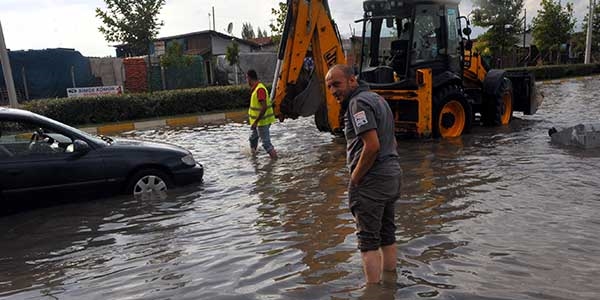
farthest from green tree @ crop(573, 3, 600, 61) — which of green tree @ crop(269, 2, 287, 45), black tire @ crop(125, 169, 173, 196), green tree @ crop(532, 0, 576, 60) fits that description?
black tire @ crop(125, 169, 173, 196)

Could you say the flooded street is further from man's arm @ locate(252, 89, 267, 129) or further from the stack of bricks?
the stack of bricks

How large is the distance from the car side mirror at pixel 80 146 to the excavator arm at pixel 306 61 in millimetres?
4190

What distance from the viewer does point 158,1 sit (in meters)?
23.3

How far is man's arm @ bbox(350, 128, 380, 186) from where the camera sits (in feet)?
12.0

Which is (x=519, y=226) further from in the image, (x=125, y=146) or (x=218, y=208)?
(x=125, y=146)

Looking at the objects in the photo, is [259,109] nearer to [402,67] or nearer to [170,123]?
[402,67]

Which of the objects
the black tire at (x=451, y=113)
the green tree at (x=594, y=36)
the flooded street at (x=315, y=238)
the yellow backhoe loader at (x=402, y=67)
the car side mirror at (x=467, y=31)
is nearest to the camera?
the flooded street at (x=315, y=238)

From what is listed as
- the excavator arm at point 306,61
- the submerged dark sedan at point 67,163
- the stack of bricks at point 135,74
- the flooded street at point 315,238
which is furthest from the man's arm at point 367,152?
the stack of bricks at point 135,74

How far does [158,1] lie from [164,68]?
3.82 m

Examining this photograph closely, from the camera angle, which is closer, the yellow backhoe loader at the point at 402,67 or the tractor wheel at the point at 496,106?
the yellow backhoe loader at the point at 402,67

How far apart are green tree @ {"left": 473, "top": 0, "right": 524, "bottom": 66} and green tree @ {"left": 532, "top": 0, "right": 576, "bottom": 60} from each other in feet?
10.1

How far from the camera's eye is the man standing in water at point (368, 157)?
3676 millimetres

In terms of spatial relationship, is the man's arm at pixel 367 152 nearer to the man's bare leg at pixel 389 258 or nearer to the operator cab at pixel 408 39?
the man's bare leg at pixel 389 258

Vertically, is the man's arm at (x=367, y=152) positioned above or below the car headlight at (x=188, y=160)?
above
